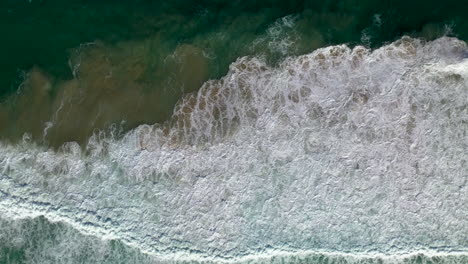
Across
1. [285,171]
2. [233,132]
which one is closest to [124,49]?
[233,132]

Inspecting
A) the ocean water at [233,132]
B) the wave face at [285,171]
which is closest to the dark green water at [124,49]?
the ocean water at [233,132]

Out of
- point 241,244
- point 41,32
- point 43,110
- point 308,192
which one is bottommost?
point 241,244

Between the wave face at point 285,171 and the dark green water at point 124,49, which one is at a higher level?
the dark green water at point 124,49

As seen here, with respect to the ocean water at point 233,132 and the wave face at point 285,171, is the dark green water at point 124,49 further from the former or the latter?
the wave face at point 285,171

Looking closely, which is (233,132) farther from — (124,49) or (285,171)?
(124,49)

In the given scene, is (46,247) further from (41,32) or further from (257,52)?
(257,52)

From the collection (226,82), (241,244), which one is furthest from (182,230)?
(226,82)

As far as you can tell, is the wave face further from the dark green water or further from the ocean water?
the dark green water
